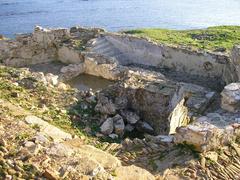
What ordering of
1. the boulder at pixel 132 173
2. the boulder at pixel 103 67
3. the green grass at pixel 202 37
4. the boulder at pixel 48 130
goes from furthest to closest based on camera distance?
the green grass at pixel 202 37, the boulder at pixel 103 67, the boulder at pixel 48 130, the boulder at pixel 132 173

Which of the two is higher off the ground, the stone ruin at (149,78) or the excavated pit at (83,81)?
the stone ruin at (149,78)

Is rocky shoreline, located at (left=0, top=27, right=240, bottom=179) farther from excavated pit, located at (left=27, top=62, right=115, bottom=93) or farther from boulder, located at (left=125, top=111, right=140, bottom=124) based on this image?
excavated pit, located at (left=27, top=62, right=115, bottom=93)

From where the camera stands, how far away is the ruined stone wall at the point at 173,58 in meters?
13.7

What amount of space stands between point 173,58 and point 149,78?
249cm

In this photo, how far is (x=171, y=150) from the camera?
27.4ft

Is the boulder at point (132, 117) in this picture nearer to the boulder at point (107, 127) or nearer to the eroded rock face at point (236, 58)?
the boulder at point (107, 127)

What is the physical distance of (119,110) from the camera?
11234 millimetres

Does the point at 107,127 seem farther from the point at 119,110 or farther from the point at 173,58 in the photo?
the point at 173,58

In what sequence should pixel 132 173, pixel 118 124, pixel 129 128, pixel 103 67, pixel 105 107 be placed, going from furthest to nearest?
pixel 103 67
pixel 105 107
pixel 129 128
pixel 118 124
pixel 132 173

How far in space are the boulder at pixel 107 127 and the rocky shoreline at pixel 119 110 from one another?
24 mm

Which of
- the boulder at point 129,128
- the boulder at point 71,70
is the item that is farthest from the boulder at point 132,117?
the boulder at point 71,70

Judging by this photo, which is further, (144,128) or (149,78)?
(149,78)

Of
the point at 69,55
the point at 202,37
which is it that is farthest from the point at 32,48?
the point at 202,37

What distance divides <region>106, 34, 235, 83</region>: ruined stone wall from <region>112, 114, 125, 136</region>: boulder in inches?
151
